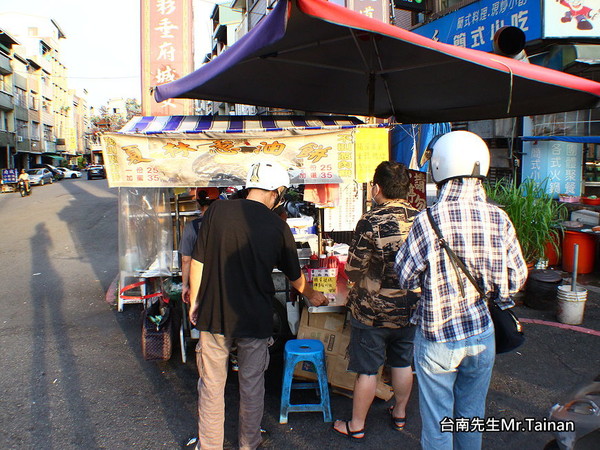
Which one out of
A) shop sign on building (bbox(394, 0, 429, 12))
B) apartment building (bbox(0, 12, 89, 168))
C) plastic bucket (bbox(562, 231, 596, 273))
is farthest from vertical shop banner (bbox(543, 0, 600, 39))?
apartment building (bbox(0, 12, 89, 168))

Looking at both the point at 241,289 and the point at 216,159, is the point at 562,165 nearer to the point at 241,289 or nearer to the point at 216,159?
the point at 216,159

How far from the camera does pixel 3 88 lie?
117ft

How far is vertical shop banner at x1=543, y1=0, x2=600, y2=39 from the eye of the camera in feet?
27.5

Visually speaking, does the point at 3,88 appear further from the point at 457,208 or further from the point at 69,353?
the point at 457,208

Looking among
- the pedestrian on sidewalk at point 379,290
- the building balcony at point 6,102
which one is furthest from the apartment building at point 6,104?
the pedestrian on sidewalk at point 379,290

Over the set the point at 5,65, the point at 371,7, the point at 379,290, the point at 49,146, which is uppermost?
the point at 5,65

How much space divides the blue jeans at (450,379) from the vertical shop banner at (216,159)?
7.63 feet

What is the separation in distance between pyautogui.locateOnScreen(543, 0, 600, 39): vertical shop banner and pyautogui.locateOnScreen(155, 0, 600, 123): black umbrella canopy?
517 centimetres

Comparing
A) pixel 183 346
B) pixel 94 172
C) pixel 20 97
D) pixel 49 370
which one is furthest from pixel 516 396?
pixel 20 97

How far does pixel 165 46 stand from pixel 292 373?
617 cm

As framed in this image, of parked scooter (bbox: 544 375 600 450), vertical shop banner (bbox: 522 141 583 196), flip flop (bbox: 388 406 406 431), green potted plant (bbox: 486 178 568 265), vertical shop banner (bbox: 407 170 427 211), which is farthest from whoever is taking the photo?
vertical shop banner (bbox: 522 141 583 196)

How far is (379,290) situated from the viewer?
2955 mm

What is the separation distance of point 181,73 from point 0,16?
197 ft

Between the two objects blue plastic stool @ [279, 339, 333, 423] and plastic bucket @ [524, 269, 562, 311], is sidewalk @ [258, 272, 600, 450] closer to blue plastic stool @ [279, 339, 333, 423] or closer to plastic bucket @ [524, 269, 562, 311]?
blue plastic stool @ [279, 339, 333, 423]
